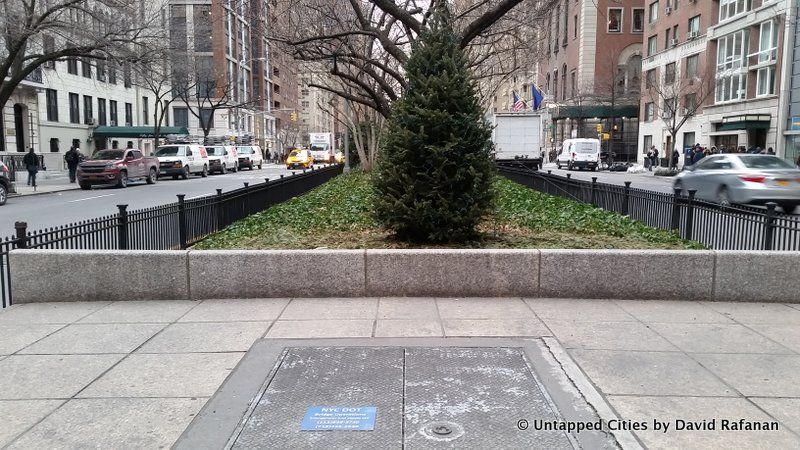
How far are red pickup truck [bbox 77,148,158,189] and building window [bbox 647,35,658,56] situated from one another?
4783cm

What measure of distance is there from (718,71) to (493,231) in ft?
147

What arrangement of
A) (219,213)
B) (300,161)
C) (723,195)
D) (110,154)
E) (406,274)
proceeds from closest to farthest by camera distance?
(406,274) < (219,213) < (723,195) < (110,154) < (300,161)

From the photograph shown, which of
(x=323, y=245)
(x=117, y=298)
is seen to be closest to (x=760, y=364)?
(x=323, y=245)

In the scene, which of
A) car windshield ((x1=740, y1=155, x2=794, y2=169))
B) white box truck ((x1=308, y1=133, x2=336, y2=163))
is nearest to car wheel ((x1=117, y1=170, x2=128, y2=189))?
car windshield ((x1=740, y1=155, x2=794, y2=169))

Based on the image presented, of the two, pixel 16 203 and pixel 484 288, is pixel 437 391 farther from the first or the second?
pixel 16 203

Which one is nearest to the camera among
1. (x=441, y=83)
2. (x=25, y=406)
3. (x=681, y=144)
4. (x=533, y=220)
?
(x=25, y=406)

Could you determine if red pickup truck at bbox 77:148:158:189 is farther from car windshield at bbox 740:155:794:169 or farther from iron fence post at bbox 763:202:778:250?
iron fence post at bbox 763:202:778:250

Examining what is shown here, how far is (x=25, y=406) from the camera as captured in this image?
4.21 m

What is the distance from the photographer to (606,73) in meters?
69.1

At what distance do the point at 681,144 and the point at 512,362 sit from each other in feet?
185

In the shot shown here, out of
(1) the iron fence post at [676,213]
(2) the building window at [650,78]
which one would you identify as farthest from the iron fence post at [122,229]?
(2) the building window at [650,78]

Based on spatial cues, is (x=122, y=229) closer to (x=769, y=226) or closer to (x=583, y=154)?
(x=769, y=226)

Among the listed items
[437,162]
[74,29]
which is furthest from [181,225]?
[74,29]

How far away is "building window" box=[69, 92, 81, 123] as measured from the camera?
154 ft
